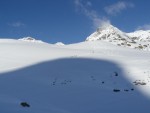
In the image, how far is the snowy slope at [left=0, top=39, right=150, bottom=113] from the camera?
20.1 metres

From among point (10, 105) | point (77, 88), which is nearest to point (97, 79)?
point (77, 88)

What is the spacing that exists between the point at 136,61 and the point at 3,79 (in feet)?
50.9

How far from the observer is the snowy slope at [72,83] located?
20.1 metres

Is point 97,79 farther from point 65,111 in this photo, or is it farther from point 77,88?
point 65,111

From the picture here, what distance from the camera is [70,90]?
79.5ft

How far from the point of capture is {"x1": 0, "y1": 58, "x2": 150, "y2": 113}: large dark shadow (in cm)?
1984

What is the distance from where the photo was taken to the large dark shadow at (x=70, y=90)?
19844 millimetres

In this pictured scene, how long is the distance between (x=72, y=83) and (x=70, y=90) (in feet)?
7.06

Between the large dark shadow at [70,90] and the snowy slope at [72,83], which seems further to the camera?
the snowy slope at [72,83]

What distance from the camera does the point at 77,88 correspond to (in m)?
24.8

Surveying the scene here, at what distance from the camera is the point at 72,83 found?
26344 millimetres

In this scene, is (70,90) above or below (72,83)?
below

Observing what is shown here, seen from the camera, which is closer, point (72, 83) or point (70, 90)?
point (70, 90)

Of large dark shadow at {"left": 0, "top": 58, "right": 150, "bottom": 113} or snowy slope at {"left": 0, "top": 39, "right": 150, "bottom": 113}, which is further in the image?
snowy slope at {"left": 0, "top": 39, "right": 150, "bottom": 113}
